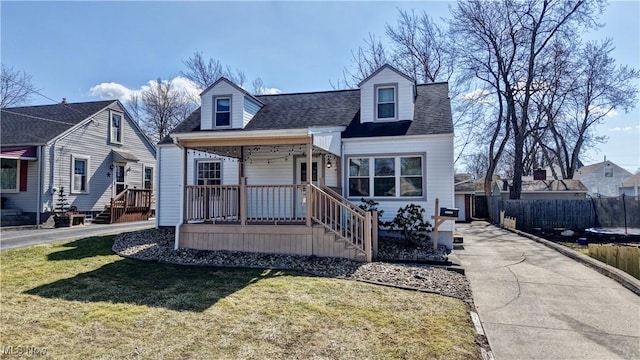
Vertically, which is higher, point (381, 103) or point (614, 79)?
point (614, 79)

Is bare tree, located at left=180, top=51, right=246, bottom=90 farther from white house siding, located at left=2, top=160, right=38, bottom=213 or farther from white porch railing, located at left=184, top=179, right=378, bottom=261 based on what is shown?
white porch railing, located at left=184, top=179, right=378, bottom=261

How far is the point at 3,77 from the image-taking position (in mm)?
25922

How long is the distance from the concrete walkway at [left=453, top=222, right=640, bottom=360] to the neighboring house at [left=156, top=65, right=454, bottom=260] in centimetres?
264

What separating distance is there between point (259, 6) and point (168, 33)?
346cm

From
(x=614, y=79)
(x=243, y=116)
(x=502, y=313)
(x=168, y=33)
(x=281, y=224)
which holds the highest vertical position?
(x=614, y=79)

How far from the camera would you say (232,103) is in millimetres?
12734

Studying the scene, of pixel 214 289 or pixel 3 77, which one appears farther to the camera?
pixel 3 77

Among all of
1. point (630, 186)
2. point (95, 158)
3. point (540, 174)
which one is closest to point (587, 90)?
point (540, 174)

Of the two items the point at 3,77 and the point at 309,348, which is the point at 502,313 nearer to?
the point at 309,348

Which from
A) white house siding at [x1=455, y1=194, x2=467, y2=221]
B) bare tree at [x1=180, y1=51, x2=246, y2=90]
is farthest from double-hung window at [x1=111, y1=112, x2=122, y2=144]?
white house siding at [x1=455, y1=194, x2=467, y2=221]

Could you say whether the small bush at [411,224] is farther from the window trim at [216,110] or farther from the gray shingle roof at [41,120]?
Result: the gray shingle roof at [41,120]

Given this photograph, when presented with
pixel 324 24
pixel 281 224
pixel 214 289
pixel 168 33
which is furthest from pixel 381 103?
pixel 214 289

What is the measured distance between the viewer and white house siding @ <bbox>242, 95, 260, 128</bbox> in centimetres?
1274

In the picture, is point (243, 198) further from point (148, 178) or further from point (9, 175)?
point (148, 178)
